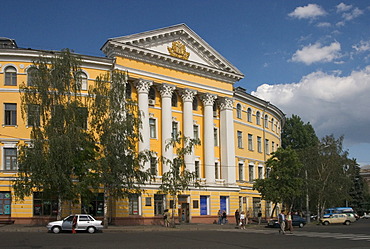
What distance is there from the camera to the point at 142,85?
47406 mm

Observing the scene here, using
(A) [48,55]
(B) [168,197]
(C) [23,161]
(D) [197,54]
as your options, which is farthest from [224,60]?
(C) [23,161]

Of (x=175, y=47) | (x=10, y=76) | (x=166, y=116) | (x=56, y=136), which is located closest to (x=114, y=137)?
(x=56, y=136)

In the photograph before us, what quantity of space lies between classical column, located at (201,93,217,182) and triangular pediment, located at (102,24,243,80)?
12.6 feet

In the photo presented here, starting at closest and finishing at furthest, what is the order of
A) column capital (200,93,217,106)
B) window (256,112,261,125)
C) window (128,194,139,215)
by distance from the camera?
1. window (128,194,139,215)
2. column capital (200,93,217,106)
3. window (256,112,261,125)

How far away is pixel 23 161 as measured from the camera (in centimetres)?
3628

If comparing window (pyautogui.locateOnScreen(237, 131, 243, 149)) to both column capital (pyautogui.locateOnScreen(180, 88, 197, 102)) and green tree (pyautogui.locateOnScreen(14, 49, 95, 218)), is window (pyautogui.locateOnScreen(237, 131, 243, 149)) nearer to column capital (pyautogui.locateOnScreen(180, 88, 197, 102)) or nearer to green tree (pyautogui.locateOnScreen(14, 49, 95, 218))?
column capital (pyautogui.locateOnScreen(180, 88, 197, 102))

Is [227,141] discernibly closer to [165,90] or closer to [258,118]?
[165,90]

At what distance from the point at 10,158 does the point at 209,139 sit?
21.4m

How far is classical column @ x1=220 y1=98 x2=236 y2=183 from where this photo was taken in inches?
2137

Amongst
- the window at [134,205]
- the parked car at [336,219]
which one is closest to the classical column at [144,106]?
the window at [134,205]

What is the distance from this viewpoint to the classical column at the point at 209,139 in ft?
171

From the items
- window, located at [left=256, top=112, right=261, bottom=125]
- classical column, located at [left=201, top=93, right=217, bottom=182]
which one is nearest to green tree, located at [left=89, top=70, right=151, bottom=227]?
classical column, located at [left=201, top=93, right=217, bottom=182]

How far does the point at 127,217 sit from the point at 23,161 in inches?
471

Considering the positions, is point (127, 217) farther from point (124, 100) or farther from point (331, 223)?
point (331, 223)
